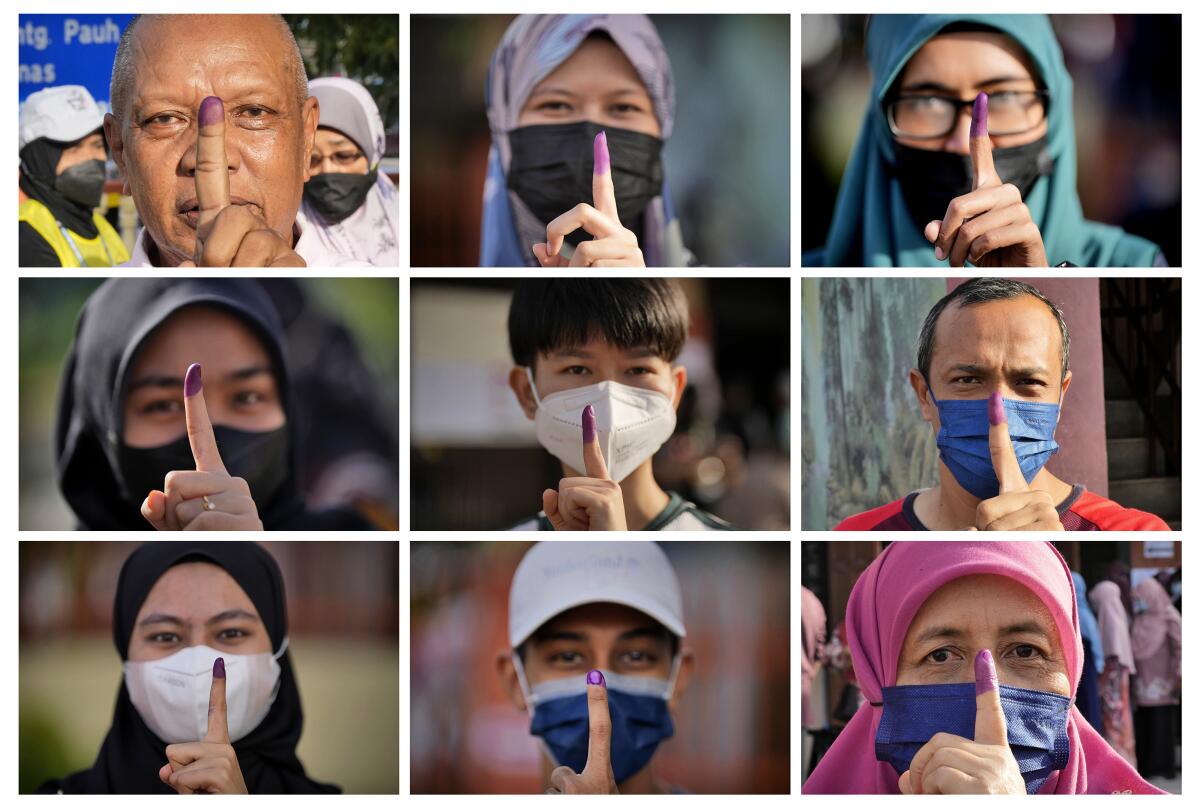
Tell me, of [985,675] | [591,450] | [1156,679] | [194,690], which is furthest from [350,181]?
[1156,679]

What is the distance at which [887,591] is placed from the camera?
2969 millimetres

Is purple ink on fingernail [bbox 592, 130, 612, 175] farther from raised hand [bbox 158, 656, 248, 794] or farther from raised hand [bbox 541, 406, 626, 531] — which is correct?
raised hand [bbox 158, 656, 248, 794]

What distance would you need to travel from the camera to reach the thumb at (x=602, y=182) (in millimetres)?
2887

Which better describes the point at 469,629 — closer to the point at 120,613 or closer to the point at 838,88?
the point at 120,613

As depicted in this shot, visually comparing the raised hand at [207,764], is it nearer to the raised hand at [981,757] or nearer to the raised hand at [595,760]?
the raised hand at [595,760]

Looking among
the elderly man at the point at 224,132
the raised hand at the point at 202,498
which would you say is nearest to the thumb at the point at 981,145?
the elderly man at the point at 224,132

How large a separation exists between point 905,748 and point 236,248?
1.86 meters

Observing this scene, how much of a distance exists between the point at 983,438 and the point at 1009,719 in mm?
623

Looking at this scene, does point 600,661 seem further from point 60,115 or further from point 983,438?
point 60,115

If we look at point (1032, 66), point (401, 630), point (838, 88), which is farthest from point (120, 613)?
point (1032, 66)

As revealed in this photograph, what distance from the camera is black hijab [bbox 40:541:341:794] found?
118 inches

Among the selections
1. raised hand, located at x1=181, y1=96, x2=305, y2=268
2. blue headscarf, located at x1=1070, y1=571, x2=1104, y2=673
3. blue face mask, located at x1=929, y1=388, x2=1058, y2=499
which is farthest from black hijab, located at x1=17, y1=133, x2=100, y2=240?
blue headscarf, located at x1=1070, y1=571, x2=1104, y2=673

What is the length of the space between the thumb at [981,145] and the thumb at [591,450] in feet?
3.26
